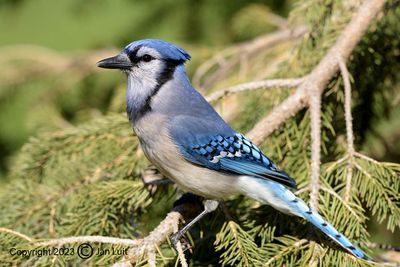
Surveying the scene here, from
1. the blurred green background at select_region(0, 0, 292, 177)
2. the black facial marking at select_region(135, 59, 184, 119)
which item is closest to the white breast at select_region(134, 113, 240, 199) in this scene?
the black facial marking at select_region(135, 59, 184, 119)

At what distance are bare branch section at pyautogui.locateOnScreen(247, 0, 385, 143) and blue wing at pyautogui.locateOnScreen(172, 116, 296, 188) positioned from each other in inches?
2.3

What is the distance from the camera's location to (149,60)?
179 centimetres

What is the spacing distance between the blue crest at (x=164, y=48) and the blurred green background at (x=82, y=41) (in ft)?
2.48

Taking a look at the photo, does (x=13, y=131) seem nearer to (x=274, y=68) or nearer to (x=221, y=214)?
(x=274, y=68)

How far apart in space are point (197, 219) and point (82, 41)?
198 centimetres

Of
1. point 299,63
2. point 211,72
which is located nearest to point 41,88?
point 211,72

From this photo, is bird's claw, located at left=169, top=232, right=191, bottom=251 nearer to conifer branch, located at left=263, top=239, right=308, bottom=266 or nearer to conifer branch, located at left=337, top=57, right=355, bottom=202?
conifer branch, located at left=263, top=239, right=308, bottom=266

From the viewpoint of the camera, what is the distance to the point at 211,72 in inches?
101

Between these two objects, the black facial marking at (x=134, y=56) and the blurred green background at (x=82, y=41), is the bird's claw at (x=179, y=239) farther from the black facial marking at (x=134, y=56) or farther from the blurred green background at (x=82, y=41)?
the blurred green background at (x=82, y=41)

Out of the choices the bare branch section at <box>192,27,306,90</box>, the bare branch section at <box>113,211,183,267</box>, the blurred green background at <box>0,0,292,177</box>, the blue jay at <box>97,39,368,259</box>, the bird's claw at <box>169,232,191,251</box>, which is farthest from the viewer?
the blurred green background at <box>0,0,292,177</box>

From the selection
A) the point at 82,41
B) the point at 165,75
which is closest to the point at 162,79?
the point at 165,75

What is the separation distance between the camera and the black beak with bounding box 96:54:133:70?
1.78 meters

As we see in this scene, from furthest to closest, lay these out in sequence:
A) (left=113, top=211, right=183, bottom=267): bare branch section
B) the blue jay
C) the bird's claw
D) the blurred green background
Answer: the blurred green background, the blue jay, the bird's claw, (left=113, top=211, right=183, bottom=267): bare branch section

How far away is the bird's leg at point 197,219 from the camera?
1.47 meters
